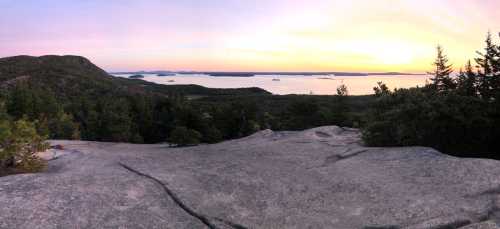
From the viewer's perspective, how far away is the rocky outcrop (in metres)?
9.20

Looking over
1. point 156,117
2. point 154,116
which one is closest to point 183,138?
point 156,117

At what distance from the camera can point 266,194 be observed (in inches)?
440

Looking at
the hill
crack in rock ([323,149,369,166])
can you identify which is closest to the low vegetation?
crack in rock ([323,149,369,166])

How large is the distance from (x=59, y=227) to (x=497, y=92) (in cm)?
1571

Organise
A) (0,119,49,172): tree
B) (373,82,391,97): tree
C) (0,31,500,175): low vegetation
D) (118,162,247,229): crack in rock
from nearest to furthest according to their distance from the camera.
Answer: (118,162,247,229): crack in rock, (0,119,49,172): tree, (0,31,500,175): low vegetation, (373,82,391,97): tree

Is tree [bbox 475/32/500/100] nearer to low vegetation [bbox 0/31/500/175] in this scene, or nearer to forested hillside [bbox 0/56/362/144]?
low vegetation [bbox 0/31/500/175]

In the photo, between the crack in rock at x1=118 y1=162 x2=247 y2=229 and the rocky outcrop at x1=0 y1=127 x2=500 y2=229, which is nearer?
the rocky outcrop at x1=0 y1=127 x2=500 y2=229

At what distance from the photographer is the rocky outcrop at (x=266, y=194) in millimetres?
9203

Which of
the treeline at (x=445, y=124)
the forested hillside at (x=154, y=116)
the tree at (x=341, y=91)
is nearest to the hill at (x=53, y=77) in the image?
the forested hillside at (x=154, y=116)

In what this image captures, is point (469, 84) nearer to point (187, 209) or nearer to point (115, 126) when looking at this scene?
point (187, 209)

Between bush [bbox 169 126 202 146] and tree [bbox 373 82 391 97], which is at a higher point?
tree [bbox 373 82 391 97]

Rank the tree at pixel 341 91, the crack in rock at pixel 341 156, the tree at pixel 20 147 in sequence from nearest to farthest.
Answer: the tree at pixel 20 147, the crack in rock at pixel 341 156, the tree at pixel 341 91

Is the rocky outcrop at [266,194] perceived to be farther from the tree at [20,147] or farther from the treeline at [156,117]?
the treeline at [156,117]

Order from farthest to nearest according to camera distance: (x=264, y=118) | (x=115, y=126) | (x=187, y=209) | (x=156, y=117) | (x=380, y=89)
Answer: (x=156, y=117), (x=264, y=118), (x=115, y=126), (x=380, y=89), (x=187, y=209)
